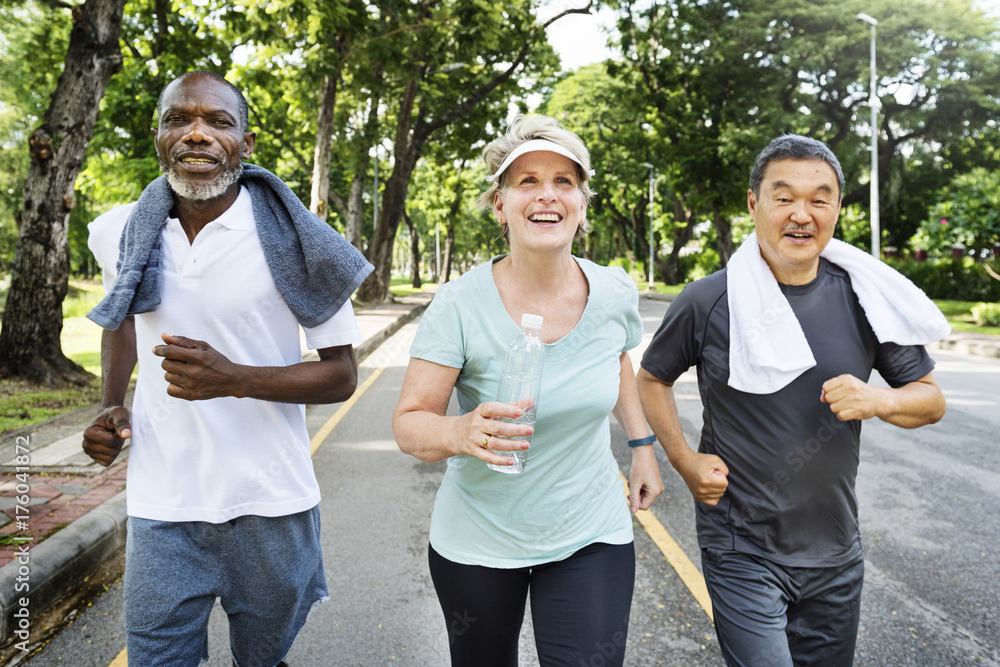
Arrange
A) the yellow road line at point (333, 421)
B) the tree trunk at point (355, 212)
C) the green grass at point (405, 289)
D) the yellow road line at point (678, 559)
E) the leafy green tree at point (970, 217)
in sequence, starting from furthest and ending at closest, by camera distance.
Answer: the green grass at point (405, 289) < the tree trunk at point (355, 212) < the leafy green tree at point (970, 217) < the yellow road line at point (333, 421) < the yellow road line at point (678, 559)

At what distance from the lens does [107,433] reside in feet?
7.51

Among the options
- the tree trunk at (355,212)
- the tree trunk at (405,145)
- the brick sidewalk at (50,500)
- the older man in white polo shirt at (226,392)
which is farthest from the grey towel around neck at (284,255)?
the tree trunk at (355,212)

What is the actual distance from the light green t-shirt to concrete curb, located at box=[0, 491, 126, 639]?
243 centimetres

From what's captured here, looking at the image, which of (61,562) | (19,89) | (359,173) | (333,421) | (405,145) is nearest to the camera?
(61,562)

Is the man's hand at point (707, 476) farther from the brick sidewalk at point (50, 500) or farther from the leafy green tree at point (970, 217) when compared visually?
the leafy green tree at point (970, 217)

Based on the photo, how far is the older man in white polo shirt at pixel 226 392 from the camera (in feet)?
7.34

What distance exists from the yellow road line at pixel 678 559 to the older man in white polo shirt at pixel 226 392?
1.86 meters

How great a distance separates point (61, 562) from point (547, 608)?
2993mm

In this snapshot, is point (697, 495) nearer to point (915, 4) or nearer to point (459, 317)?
point (459, 317)

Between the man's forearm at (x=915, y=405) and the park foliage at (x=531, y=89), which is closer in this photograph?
the man's forearm at (x=915, y=405)

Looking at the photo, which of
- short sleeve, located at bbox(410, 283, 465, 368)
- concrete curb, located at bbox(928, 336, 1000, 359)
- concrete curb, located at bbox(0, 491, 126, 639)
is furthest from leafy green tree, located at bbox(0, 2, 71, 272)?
concrete curb, located at bbox(928, 336, 1000, 359)

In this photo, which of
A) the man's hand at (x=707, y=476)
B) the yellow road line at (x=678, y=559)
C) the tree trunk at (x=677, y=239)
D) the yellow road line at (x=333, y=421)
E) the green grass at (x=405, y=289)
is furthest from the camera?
the tree trunk at (x=677, y=239)

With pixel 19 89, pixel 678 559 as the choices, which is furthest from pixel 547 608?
pixel 19 89

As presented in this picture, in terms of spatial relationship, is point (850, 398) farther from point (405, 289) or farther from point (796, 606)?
point (405, 289)
